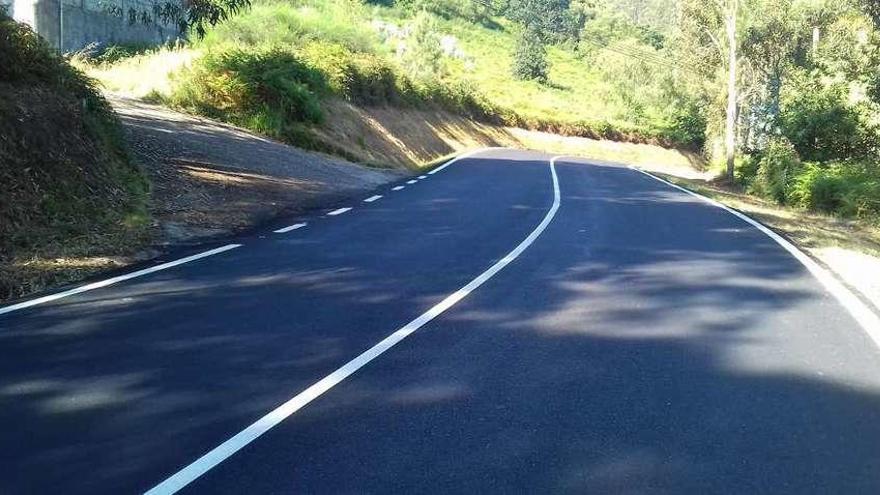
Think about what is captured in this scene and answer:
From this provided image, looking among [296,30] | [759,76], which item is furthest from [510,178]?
[759,76]

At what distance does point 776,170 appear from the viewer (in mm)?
31406

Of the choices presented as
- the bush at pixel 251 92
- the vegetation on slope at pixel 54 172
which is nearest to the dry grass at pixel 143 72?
the bush at pixel 251 92

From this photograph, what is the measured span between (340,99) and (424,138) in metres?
8.54

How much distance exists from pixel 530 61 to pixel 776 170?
69.9m

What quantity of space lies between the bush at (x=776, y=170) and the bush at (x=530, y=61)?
64557mm

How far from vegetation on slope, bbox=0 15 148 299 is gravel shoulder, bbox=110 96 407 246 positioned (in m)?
0.69

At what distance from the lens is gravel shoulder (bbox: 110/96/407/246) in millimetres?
13973

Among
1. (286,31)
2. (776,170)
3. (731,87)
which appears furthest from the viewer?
(731,87)

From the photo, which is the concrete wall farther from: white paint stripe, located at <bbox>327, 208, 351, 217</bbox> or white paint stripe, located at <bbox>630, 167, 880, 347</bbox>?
white paint stripe, located at <bbox>630, 167, 880, 347</bbox>

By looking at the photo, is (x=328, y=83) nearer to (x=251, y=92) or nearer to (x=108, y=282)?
(x=251, y=92)

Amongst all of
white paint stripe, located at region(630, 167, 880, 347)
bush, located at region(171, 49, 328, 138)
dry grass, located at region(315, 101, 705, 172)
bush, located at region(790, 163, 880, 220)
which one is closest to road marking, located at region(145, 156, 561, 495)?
white paint stripe, located at region(630, 167, 880, 347)

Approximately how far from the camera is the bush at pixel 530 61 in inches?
3900

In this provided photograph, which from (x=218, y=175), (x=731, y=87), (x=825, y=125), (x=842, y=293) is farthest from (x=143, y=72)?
(x=731, y=87)

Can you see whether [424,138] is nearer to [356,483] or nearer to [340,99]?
[340,99]
